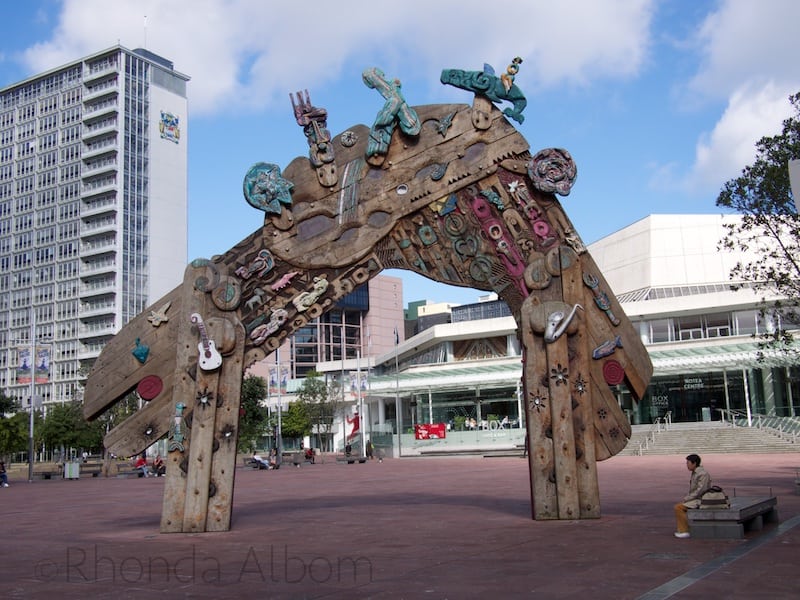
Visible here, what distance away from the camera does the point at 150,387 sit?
582 inches

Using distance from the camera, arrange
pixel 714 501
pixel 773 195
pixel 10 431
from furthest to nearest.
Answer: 1. pixel 10 431
2. pixel 773 195
3. pixel 714 501

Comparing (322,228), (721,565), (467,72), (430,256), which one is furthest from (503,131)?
(721,565)

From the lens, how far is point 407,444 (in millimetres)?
57562

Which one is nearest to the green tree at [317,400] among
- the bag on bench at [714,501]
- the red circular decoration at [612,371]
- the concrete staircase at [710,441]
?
→ the concrete staircase at [710,441]

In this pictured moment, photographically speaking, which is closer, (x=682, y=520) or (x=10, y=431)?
(x=682, y=520)

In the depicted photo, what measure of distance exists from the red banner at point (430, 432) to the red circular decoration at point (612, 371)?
42361mm

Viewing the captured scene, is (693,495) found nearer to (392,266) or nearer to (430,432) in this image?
(392,266)

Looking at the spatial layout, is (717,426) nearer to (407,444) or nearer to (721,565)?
(407,444)

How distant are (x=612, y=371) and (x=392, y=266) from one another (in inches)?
171

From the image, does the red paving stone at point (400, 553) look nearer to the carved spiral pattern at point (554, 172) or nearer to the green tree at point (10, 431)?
the carved spiral pattern at point (554, 172)

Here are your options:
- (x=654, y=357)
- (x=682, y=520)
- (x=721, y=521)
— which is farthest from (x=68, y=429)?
(x=721, y=521)

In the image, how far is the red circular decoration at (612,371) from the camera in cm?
1415

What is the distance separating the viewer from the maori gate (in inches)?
550

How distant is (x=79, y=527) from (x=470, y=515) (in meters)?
7.74
